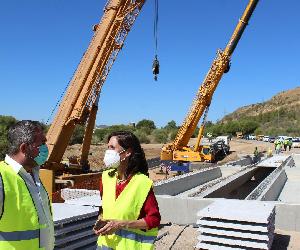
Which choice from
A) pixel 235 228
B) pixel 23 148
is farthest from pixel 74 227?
pixel 235 228

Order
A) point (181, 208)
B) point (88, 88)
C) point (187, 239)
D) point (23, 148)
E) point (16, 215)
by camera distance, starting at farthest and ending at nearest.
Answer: point (88, 88) → point (181, 208) → point (187, 239) → point (23, 148) → point (16, 215)

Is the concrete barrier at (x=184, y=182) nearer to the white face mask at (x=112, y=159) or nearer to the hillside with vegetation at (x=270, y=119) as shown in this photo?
the white face mask at (x=112, y=159)

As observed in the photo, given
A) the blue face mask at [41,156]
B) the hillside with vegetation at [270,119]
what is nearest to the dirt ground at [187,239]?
the blue face mask at [41,156]

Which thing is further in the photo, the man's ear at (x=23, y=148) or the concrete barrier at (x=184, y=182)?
→ the concrete barrier at (x=184, y=182)

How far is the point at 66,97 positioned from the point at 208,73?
12.0 meters

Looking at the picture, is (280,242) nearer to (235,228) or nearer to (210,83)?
(235,228)

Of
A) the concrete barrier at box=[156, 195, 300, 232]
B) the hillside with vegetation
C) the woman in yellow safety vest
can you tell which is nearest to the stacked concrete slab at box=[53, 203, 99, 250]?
the woman in yellow safety vest

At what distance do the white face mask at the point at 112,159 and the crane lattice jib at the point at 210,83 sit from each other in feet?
71.4

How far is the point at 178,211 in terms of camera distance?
9703 mm

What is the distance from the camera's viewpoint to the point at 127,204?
2.95m

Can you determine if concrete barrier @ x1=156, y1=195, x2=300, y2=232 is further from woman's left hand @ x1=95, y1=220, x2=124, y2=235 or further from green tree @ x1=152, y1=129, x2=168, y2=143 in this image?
green tree @ x1=152, y1=129, x2=168, y2=143

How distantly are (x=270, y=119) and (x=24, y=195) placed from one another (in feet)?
391

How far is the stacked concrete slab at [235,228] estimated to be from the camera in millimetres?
6426

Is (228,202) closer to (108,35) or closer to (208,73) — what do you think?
(108,35)
